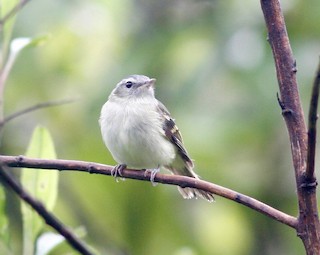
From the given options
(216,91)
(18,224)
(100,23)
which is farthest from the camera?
(100,23)

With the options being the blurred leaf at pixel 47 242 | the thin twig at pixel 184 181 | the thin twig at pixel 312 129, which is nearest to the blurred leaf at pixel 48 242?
the blurred leaf at pixel 47 242

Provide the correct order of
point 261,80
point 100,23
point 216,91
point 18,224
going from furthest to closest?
1. point 100,23
2. point 216,91
3. point 18,224
4. point 261,80

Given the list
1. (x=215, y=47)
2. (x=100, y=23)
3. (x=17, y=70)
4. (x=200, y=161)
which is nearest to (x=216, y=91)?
(x=215, y=47)

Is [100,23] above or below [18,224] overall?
above

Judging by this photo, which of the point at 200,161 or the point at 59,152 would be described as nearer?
the point at 200,161

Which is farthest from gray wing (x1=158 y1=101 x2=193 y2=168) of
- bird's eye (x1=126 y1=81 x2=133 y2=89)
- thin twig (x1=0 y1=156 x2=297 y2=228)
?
thin twig (x1=0 y1=156 x2=297 y2=228)

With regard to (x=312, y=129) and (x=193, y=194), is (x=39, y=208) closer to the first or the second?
(x=312, y=129)

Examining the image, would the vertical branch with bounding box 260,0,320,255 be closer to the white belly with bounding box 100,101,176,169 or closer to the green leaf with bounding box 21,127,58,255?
the green leaf with bounding box 21,127,58,255

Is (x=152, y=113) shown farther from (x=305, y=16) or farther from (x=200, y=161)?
(x=305, y=16)
